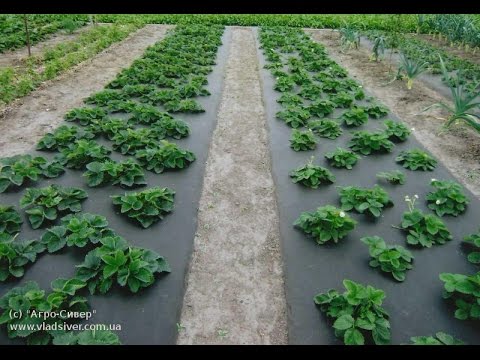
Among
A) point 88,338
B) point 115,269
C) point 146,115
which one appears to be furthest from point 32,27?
point 88,338

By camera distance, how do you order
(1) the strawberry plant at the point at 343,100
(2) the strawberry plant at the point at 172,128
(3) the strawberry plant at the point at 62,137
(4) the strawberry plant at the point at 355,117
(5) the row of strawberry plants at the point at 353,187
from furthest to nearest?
1. (1) the strawberry plant at the point at 343,100
2. (4) the strawberry plant at the point at 355,117
3. (2) the strawberry plant at the point at 172,128
4. (3) the strawberry plant at the point at 62,137
5. (5) the row of strawberry plants at the point at 353,187

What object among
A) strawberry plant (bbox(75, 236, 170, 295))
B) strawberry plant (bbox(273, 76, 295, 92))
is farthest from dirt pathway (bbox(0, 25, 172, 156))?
strawberry plant (bbox(273, 76, 295, 92))

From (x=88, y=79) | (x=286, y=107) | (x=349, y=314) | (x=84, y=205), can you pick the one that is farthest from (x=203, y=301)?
(x=88, y=79)

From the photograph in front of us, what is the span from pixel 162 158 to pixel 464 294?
148 inches

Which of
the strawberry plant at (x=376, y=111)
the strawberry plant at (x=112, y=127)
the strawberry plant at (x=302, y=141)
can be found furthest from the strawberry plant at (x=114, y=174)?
the strawberry plant at (x=376, y=111)

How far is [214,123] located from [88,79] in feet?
12.2

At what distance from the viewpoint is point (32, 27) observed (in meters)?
13.5

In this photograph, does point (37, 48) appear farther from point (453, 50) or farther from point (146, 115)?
point (453, 50)

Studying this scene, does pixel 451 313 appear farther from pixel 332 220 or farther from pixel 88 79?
pixel 88 79

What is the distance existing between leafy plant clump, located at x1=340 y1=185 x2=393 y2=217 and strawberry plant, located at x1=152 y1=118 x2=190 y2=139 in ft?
9.05

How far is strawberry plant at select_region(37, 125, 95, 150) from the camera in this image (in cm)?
561

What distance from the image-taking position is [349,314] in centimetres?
306

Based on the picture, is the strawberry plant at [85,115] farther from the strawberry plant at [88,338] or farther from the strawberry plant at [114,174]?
the strawberry plant at [88,338]

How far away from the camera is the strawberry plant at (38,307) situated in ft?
9.46
